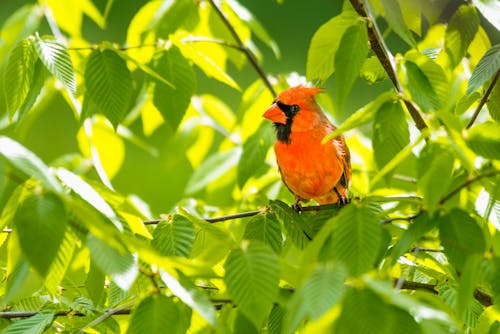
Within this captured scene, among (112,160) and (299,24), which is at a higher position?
(299,24)

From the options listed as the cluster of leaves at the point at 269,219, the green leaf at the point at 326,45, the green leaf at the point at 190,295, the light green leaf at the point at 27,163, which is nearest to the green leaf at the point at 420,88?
the cluster of leaves at the point at 269,219

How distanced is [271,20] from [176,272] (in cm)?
472

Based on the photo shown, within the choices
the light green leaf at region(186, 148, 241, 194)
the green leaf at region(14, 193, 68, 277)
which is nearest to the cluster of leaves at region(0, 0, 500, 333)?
the green leaf at region(14, 193, 68, 277)

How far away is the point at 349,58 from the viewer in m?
1.30

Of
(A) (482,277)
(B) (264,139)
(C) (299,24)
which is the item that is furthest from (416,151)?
(C) (299,24)

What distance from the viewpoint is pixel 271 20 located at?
5668 mm

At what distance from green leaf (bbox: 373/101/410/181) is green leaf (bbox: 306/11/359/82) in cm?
15

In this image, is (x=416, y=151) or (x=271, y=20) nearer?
(x=416, y=151)

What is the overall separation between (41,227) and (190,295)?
0.18 metres

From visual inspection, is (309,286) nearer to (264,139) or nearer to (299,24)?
(264,139)

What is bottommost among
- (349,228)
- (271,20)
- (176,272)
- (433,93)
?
(176,272)

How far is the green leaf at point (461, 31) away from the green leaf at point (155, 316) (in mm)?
581

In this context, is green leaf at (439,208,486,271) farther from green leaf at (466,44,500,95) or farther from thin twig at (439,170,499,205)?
green leaf at (466,44,500,95)

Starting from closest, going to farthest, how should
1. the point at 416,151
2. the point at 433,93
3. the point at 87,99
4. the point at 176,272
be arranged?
1. the point at 176,272
2. the point at 433,93
3. the point at 87,99
4. the point at 416,151
